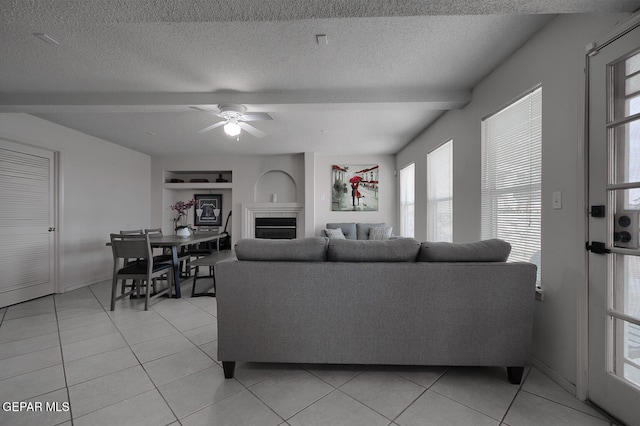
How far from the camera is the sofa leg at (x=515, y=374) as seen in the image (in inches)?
61.4

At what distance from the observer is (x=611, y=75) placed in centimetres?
131

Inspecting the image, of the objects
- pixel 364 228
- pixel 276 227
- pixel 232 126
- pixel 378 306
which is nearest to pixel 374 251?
pixel 378 306

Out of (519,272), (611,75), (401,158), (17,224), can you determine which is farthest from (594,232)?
(17,224)

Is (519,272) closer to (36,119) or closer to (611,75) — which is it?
(611,75)

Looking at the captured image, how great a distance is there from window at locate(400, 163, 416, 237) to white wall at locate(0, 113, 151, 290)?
531cm

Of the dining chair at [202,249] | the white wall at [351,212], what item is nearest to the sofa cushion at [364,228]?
the white wall at [351,212]

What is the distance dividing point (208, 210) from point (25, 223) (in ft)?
10.3

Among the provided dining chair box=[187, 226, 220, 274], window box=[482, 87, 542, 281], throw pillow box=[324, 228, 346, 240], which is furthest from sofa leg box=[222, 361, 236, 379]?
throw pillow box=[324, 228, 346, 240]

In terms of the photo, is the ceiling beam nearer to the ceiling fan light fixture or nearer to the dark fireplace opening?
the ceiling fan light fixture

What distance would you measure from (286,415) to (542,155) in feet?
7.44

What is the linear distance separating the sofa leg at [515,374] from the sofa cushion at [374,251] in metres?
0.90

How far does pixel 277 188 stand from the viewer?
589cm

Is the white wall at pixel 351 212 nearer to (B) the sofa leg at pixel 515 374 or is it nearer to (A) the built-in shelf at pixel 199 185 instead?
(A) the built-in shelf at pixel 199 185

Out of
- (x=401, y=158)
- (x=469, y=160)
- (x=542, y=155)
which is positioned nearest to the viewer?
(x=542, y=155)
